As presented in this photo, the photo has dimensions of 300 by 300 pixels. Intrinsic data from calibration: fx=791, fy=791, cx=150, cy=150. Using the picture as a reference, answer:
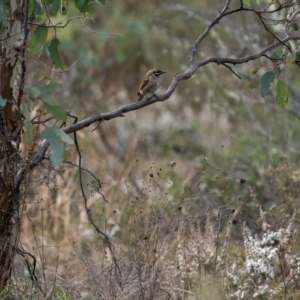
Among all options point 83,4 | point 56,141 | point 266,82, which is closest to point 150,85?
point 83,4

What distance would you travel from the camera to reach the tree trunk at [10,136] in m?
3.90

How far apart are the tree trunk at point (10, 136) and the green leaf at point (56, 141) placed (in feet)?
1.77

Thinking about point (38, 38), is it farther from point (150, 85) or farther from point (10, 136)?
point (150, 85)

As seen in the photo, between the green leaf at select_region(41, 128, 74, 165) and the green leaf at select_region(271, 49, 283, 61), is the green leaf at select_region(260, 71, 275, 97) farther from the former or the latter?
the green leaf at select_region(41, 128, 74, 165)

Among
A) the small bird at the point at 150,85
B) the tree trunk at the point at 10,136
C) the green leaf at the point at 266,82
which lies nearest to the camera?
the tree trunk at the point at 10,136

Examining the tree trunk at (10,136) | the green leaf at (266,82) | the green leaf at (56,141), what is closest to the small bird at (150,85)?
the green leaf at (266,82)

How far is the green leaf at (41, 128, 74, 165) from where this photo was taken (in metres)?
3.32

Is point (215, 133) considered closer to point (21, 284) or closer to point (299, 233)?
point (299, 233)

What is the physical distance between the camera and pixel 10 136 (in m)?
4.04

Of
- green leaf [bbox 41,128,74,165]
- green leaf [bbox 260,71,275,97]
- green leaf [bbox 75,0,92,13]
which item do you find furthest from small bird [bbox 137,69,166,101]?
green leaf [bbox 41,128,74,165]

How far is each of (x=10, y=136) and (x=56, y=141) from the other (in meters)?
0.76

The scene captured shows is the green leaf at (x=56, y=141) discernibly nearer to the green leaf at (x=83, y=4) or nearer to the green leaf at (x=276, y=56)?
the green leaf at (x=83, y=4)

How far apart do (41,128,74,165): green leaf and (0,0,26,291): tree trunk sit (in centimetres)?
54

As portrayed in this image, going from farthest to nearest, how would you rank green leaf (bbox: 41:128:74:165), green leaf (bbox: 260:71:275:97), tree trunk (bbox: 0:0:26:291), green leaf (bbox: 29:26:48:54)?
green leaf (bbox: 29:26:48:54) → green leaf (bbox: 260:71:275:97) → tree trunk (bbox: 0:0:26:291) → green leaf (bbox: 41:128:74:165)
